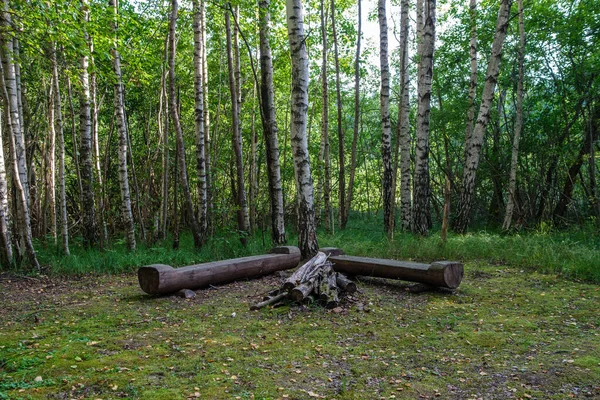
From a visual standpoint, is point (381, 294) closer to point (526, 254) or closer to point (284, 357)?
point (284, 357)

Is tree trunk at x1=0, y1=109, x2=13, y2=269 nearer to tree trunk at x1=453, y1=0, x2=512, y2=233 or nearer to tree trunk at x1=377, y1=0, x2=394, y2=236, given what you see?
tree trunk at x1=377, y1=0, x2=394, y2=236

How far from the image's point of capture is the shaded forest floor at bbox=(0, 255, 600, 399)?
133 inches

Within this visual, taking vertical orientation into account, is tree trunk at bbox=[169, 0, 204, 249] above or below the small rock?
above

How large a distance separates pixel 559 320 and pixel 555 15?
32.6 ft

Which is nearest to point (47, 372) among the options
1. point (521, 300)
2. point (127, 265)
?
point (127, 265)

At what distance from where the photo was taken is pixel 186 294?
248 inches

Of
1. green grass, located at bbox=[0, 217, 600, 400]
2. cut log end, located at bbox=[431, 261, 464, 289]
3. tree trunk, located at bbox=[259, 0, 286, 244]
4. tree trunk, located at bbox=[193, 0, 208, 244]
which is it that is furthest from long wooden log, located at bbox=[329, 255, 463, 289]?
tree trunk, located at bbox=[193, 0, 208, 244]

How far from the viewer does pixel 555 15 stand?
11.5 metres

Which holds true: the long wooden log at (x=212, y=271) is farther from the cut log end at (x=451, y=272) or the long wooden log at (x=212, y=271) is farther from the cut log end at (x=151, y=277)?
the cut log end at (x=451, y=272)

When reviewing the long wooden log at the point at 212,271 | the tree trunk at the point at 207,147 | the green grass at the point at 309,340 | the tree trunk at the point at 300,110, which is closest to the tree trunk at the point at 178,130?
the tree trunk at the point at 207,147

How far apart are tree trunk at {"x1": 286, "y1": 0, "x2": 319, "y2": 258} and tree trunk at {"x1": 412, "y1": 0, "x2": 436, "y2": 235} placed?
3.90 m

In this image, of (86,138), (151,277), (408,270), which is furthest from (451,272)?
(86,138)

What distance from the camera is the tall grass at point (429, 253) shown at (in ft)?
24.8

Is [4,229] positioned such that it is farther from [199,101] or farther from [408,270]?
[408,270]
